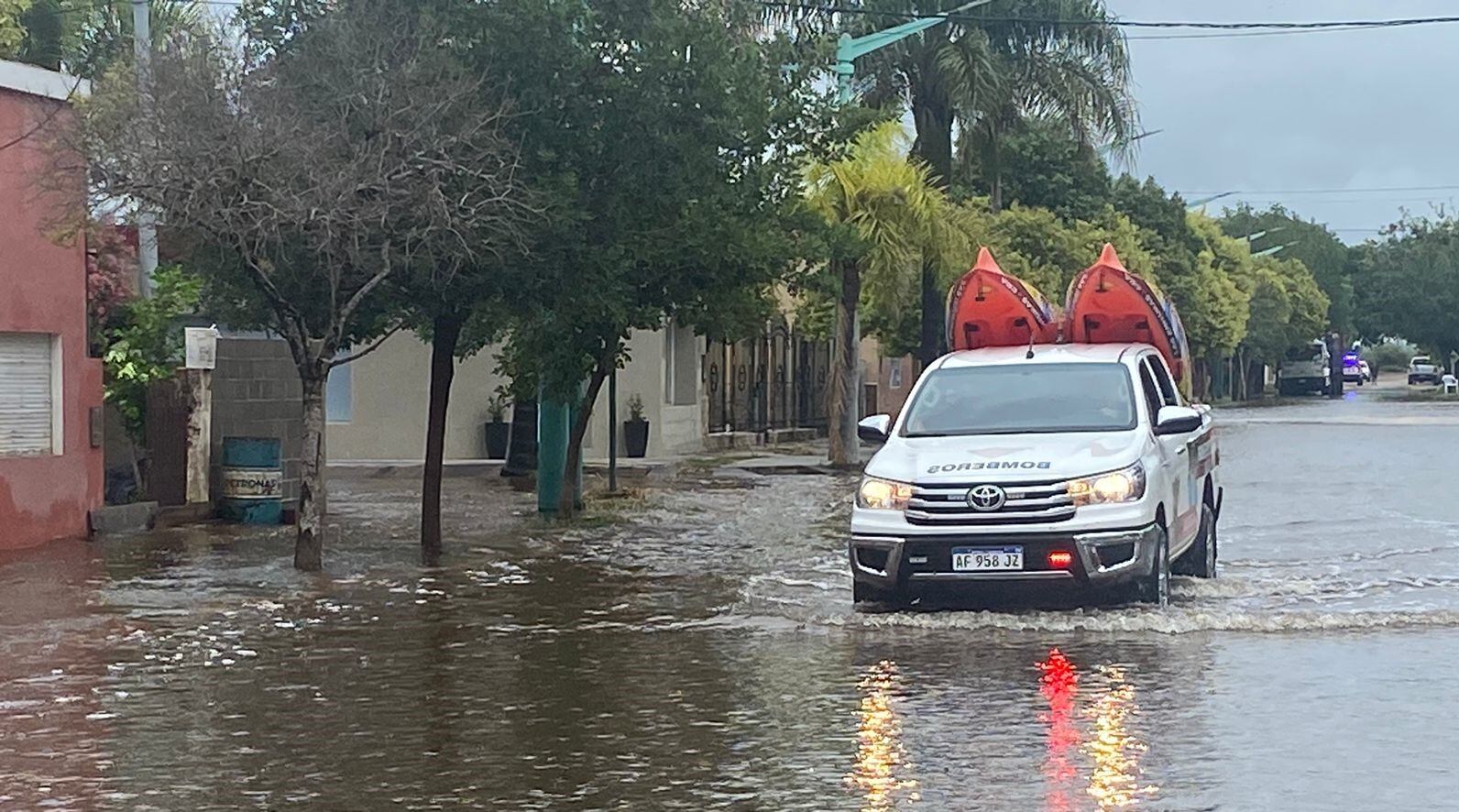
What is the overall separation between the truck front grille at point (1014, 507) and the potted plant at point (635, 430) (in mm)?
21662

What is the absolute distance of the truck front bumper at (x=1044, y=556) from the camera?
41.6ft

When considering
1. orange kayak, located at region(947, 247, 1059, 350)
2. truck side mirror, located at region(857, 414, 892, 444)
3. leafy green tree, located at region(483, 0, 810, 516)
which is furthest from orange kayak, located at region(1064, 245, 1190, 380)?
truck side mirror, located at region(857, 414, 892, 444)

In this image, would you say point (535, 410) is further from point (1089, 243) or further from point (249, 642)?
point (1089, 243)

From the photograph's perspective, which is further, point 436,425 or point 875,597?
point 436,425

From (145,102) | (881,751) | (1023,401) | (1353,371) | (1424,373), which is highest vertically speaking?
(1353,371)

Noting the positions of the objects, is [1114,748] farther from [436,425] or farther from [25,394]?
[25,394]

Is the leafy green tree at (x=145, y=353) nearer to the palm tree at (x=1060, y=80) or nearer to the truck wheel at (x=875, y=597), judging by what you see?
the truck wheel at (x=875, y=597)

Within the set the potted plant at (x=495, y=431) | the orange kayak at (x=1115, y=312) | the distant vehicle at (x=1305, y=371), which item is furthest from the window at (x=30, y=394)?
the distant vehicle at (x=1305, y=371)

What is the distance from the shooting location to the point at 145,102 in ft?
49.1

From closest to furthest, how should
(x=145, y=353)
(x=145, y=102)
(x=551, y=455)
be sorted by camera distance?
(x=145, y=102), (x=145, y=353), (x=551, y=455)

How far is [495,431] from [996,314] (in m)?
17.2

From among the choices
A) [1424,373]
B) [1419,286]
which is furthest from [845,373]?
[1424,373]

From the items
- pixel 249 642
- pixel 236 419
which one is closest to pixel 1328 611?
pixel 249 642

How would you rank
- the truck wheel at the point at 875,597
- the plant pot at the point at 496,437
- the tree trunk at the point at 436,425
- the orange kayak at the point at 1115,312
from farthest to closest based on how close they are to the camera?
the plant pot at the point at 496,437
the tree trunk at the point at 436,425
the orange kayak at the point at 1115,312
the truck wheel at the point at 875,597
